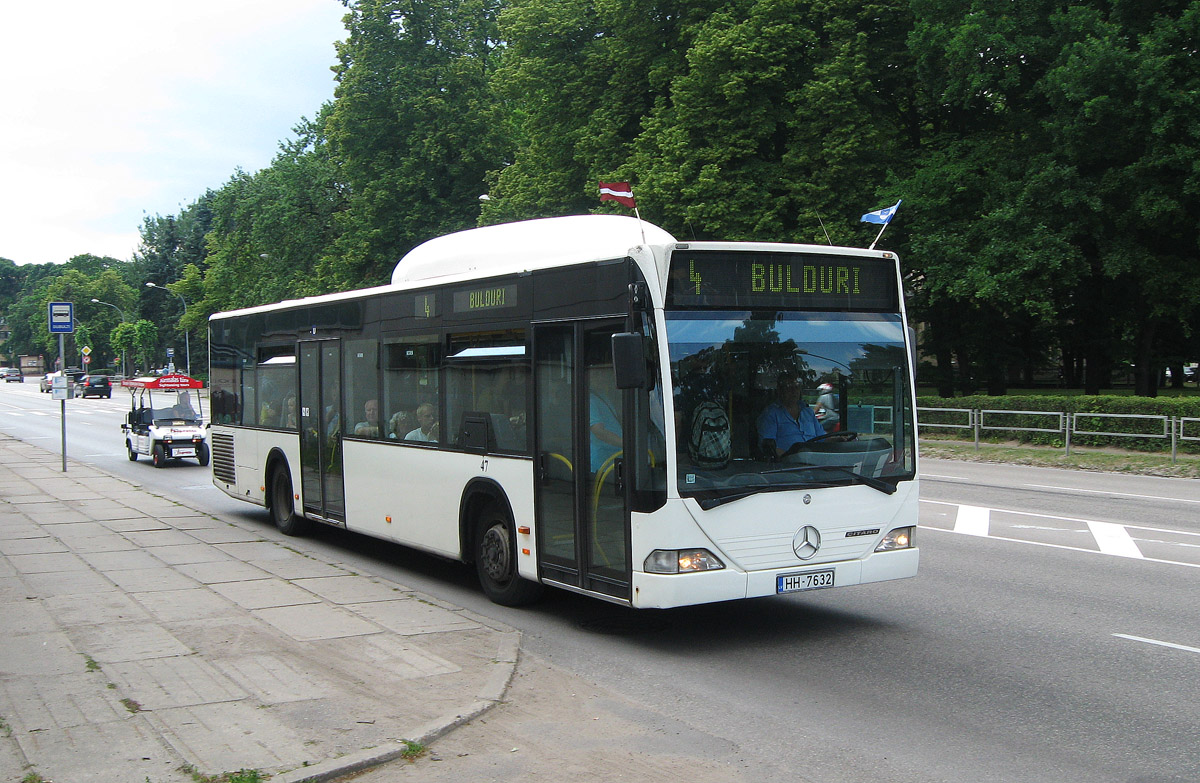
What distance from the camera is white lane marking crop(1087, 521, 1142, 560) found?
1182 cm

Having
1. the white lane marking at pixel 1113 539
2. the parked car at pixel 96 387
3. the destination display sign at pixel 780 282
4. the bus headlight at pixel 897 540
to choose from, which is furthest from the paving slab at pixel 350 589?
the parked car at pixel 96 387

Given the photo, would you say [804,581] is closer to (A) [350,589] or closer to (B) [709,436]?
(B) [709,436]

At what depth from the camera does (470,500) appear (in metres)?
9.88

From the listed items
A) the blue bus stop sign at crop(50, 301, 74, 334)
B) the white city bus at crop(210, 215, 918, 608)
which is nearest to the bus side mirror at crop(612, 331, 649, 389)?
the white city bus at crop(210, 215, 918, 608)

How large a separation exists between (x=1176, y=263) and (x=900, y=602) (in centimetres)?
2250

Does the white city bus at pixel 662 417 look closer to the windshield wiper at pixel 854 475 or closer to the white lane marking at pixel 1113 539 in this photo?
the windshield wiper at pixel 854 475

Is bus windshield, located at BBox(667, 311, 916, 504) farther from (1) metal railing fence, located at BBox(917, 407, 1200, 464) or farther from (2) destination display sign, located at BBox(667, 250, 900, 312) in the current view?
(1) metal railing fence, located at BBox(917, 407, 1200, 464)

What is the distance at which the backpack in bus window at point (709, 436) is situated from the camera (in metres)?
7.58

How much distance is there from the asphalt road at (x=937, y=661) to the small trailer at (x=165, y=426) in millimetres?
15831

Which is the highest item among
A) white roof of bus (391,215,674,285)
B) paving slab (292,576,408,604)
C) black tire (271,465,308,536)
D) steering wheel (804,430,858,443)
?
white roof of bus (391,215,674,285)

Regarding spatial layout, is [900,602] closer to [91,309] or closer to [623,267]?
[623,267]

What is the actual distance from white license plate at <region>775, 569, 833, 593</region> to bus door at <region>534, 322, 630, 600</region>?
1149mm

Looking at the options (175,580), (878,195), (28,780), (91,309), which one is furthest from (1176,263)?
(91,309)

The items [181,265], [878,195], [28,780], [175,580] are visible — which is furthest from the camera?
[181,265]
